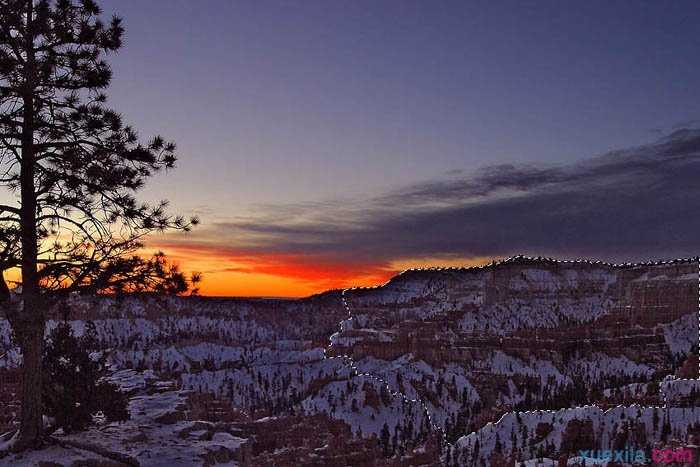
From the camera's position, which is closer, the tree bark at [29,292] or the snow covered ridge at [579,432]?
the tree bark at [29,292]

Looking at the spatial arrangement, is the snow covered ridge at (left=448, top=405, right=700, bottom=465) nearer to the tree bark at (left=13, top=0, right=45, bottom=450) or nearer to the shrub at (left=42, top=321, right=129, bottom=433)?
the shrub at (left=42, top=321, right=129, bottom=433)

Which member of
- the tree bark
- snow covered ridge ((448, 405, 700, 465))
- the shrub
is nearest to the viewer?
the tree bark

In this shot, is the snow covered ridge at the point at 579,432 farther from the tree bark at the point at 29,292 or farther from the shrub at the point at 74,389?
the tree bark at the point at 29,292

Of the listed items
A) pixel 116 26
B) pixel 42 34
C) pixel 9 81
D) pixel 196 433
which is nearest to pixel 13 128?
pixel 9 81

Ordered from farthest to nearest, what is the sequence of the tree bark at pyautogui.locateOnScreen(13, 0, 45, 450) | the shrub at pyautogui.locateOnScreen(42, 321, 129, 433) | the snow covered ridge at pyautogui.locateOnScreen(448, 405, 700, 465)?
the snow covered ridge at pyautogui.locateOnScreen(448, 405, 700, 465) < the shrub at pyautogui.locateOnScreen(42, 321, 129, 433) < the tree bark at pyautogui.locateOnScreen(13, 0, 45, 450)

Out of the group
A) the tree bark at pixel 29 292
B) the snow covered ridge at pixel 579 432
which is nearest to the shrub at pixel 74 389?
the tree bark at pixel 29 292

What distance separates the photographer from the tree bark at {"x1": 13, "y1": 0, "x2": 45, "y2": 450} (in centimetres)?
2244

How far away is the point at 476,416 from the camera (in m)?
184

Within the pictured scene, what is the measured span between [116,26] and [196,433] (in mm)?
17139

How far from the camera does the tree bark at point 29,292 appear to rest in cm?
2244

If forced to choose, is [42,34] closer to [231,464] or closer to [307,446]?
[231,464]

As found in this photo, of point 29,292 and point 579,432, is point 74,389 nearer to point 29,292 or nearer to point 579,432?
point 29,292

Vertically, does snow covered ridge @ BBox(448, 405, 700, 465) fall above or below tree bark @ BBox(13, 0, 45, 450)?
below

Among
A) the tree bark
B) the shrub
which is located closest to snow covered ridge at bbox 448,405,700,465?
the shrub
